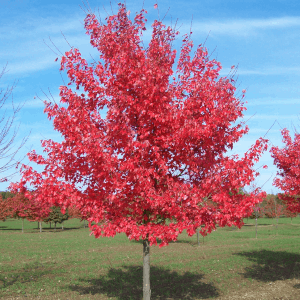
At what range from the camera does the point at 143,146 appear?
5809mm

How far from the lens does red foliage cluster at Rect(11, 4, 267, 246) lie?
6047mm

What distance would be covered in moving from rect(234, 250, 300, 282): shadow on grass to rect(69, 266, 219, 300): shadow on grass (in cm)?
283

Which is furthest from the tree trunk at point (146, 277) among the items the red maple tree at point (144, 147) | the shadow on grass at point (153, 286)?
the shadow on grass at point (153, 286)

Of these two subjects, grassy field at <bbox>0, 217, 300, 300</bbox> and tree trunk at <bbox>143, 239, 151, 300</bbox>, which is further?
grassy field at <bbox>0, 217, 300, 300</bbox>

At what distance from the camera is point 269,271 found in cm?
1368

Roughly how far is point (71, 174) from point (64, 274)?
831cm

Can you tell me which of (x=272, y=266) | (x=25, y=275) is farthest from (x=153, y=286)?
(x=272, y=266)

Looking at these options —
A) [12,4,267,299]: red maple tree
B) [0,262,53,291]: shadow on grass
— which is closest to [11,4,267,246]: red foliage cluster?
[12,4,267,299]: red maple tree

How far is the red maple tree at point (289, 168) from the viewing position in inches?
512

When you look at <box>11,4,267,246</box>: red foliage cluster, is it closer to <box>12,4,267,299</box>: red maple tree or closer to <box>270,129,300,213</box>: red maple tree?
<box>12,4,267,299</box>: red maple tree

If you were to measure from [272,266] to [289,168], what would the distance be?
5.16m

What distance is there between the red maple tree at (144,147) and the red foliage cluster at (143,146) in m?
0.02

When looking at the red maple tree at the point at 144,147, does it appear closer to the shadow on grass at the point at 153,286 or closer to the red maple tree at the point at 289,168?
the shadow on grass at the point at 153,286

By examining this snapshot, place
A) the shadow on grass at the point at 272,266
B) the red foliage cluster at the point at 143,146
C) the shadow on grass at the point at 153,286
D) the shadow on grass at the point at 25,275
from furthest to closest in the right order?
the shadow on grass at the point at 272,266 < the shadow on grass at the point at 25,275 < the shadow on grass at the point at 153,286 < the red foliage cluster at the point at 143,146
